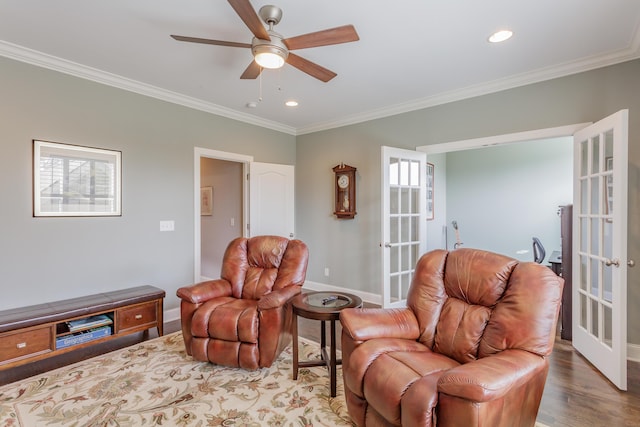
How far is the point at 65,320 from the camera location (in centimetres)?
256

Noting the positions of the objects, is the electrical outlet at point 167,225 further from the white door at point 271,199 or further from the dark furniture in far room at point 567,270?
the dark furniture in far room at point 567,270

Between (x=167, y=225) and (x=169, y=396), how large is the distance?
6.77ft

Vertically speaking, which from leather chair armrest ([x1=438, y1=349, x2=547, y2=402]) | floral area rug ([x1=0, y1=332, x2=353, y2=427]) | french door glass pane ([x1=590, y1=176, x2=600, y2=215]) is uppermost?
french door glass pane ([x1=590, y1=176, x2=600, y2=215])

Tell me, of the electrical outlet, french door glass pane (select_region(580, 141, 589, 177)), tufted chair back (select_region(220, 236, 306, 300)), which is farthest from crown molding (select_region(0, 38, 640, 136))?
tufted chair back (select_region(220, 236, 306, 300))

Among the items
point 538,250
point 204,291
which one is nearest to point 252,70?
point 204,291

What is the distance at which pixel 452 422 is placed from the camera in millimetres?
1268

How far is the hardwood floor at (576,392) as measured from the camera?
1.93m

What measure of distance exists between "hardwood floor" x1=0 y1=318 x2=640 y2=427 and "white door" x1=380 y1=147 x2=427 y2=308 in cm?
160

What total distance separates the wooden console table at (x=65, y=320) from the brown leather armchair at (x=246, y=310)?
0.76 m

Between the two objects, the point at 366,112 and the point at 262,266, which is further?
the point at 366,112

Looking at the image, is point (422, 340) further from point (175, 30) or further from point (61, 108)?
point (61, 108)

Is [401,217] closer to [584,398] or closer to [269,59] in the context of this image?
[584,398]

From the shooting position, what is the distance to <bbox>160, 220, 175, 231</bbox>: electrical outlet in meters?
3.63

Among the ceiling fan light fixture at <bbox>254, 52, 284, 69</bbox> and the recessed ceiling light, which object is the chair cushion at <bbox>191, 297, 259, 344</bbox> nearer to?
the ceiling fan light fixture at <bbox>254, 52, 284, 69</bbox>
